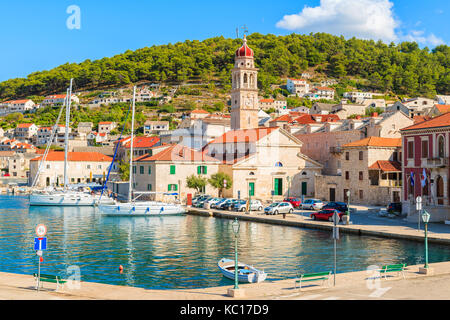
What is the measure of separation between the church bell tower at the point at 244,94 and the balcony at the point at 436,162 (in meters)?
36.4

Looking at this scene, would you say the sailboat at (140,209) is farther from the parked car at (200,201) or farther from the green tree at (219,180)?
the green tree at (219,180)

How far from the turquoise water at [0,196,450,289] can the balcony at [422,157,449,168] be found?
948 cm

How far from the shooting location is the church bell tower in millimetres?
73125

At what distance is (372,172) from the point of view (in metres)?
52.4

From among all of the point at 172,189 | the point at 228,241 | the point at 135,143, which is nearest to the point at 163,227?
the point at 228,241

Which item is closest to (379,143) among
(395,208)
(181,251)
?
(395,208)

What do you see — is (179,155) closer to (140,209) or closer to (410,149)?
(140,209)

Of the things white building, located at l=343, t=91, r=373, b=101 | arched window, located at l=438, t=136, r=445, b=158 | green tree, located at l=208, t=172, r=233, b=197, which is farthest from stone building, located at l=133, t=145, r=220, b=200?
white building, located at l=343, t=91, r=373, b=101

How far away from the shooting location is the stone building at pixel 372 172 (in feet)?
168

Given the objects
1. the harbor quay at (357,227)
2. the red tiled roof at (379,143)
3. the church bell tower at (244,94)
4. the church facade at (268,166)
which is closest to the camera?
the harbor quay at (357,227)

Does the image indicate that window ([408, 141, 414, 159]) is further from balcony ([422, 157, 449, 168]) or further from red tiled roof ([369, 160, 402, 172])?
red tiled roof ([369, 160, 402, 172])

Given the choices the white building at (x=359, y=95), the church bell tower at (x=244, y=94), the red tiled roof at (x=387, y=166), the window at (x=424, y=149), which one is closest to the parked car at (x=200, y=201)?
the red tiled roof at (x=387, y=166)

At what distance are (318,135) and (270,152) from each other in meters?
10.7

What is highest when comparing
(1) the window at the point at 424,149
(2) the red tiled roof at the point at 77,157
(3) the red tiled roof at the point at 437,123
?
(2) the red tiled roof at the point at 77,157
